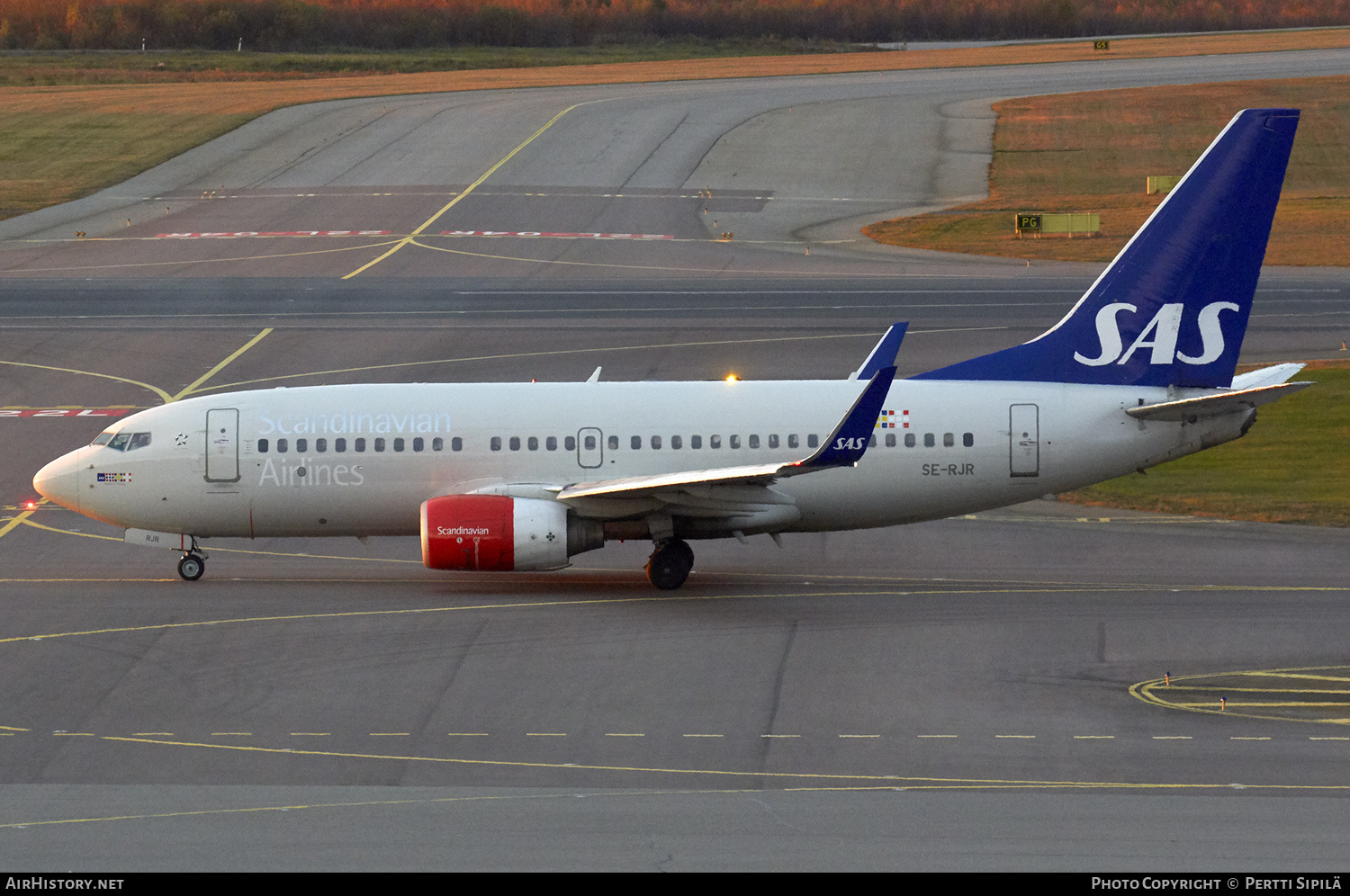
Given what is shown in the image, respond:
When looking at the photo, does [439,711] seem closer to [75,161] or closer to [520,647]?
[520,647]

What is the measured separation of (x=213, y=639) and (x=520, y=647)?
5.88 m

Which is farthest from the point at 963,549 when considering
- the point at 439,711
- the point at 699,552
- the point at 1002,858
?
the point at 1002,858

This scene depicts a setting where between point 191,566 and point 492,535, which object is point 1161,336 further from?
point 191,566

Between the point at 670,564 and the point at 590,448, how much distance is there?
9.80 feet

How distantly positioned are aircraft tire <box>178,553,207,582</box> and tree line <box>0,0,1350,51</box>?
142m

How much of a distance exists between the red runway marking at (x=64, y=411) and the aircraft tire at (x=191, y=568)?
1570 centimetres

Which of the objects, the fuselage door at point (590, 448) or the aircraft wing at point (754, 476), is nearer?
the aircraft wing at point (754, 476)

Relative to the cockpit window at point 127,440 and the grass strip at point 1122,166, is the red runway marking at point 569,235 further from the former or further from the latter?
the cockpit window at point 127,440

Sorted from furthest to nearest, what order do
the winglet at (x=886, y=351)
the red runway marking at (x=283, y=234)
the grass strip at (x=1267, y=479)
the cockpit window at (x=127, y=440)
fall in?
the red runway marking at (x=283, y=234) → the grass strip at (x=1267, y=479) → the cockpit window at (x=127, y=440) → the winglet at (x=886, y=351)

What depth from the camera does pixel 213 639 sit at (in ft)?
101

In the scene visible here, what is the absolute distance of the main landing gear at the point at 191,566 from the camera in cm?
3588

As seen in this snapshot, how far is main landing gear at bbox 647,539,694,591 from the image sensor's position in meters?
34.4

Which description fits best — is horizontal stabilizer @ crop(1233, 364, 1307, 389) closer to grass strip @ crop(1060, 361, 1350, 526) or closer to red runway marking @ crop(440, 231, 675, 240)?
grass strip @ crop(1060, 361, 1350, 526)

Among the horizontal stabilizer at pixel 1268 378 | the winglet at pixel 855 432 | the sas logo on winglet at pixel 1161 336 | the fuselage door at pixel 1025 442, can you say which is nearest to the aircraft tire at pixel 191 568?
the winglet at pixel 855 432
